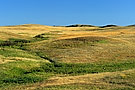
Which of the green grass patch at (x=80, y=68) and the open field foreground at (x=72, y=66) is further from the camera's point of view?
the green grass patch at (x=80, y=68)

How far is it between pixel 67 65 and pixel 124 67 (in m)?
7.22

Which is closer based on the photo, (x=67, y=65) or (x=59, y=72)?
(x=59, y=72)

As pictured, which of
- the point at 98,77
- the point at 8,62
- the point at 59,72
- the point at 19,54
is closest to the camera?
the point at 98,77

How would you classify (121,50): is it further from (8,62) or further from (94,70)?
Answer: (8,62)

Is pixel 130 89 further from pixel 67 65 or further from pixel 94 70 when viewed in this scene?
pixel 67 65

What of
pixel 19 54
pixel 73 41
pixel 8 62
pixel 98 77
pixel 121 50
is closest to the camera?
pixel 98 77

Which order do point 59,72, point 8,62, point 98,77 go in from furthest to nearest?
point 8,62, point 59,72, point 98,77

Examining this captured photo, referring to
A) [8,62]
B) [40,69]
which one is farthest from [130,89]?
[8,62]

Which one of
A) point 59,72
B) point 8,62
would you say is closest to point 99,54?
point 59,72

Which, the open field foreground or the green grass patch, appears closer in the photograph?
the open field foreground

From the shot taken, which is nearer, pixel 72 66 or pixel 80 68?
pixel 80 68

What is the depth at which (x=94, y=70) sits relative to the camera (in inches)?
1268

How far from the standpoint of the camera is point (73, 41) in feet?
173

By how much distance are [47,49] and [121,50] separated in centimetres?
1261
